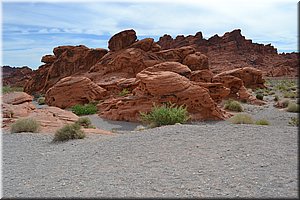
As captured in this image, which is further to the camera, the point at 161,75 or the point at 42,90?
the point at 42,90

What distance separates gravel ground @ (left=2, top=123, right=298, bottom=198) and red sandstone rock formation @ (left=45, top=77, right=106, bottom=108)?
1604cm

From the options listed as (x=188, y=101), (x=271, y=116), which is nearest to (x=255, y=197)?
(x=188, y=101)

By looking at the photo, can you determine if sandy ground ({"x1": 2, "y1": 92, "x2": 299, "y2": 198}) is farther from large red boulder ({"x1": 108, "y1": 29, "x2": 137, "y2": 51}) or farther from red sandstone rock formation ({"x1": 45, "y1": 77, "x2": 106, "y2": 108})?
large red boulder ({"x1": 108, "y1": 29, "x2": 137, "y2": 51})

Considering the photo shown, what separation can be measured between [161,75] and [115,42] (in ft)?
76.3

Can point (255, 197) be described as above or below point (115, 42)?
below

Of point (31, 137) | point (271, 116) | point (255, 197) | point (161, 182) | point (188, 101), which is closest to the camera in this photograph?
point (255, 197)

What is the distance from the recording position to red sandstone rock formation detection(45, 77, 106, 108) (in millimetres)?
24953

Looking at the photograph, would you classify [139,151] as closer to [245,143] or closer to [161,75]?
[245,143]

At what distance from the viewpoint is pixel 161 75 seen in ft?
60.7

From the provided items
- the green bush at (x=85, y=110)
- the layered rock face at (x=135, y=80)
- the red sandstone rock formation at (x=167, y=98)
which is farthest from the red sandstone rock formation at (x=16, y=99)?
the red sandstone rock formation at (x=167, y=98)

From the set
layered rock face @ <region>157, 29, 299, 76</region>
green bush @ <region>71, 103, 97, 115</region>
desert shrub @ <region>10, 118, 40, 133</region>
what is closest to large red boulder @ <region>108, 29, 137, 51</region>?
green bush @ <region>71, 103, 97, 115</region>

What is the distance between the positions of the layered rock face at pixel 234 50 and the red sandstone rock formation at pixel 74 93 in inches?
2337

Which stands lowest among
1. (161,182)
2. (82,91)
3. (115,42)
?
(161,182)

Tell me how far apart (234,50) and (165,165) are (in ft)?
297
